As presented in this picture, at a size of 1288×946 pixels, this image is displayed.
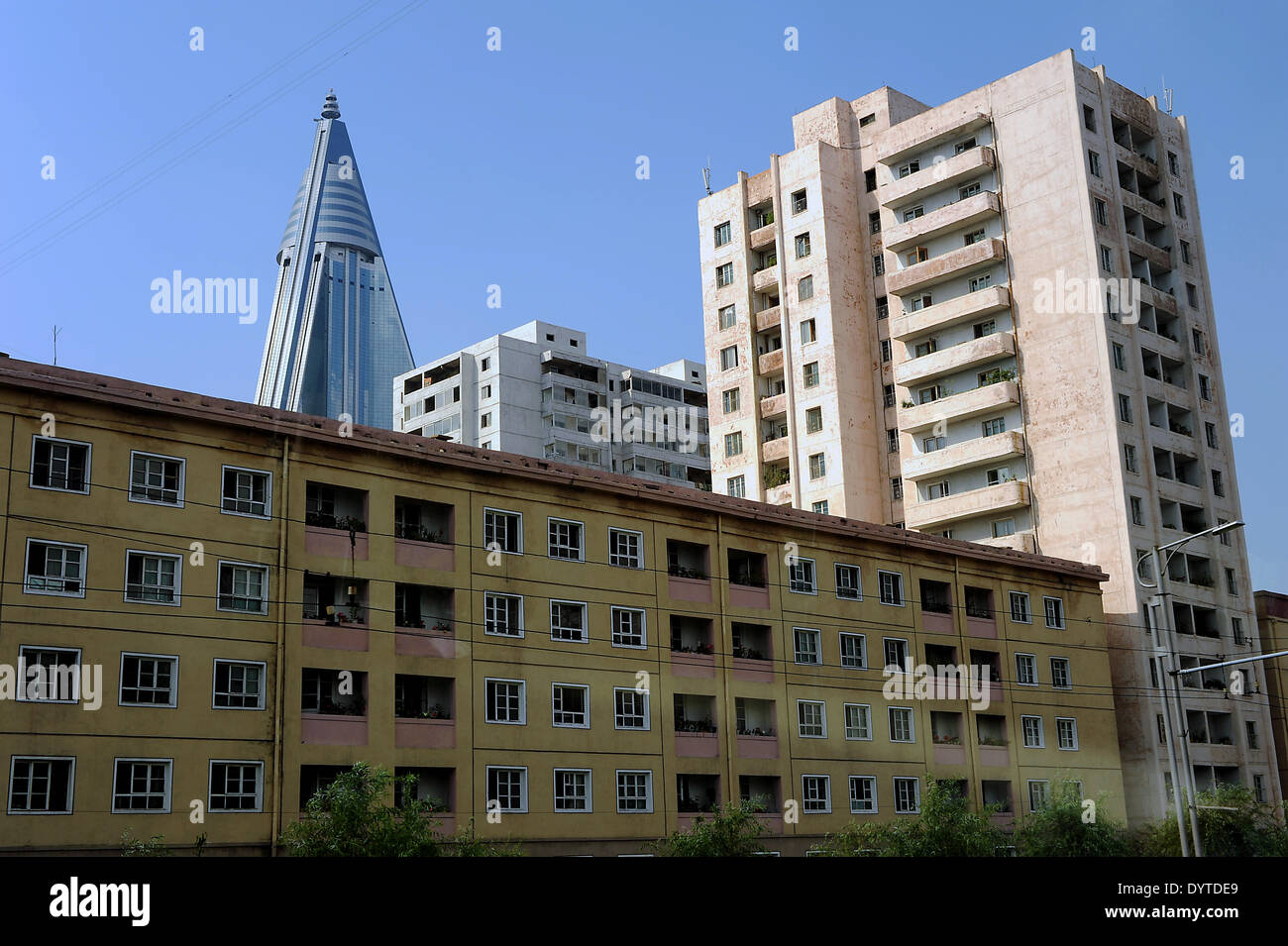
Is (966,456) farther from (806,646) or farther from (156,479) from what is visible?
(156,479)

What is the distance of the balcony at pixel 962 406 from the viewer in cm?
7769

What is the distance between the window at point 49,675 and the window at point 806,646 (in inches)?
1131

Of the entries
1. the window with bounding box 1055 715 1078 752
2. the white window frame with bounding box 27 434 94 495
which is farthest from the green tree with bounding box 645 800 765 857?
the window with bounding box 1055 715 1078 752

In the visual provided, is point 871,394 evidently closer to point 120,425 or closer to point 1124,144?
point 1124,144

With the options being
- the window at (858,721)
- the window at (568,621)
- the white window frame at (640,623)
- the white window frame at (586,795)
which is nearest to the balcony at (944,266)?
the window at (858,721)

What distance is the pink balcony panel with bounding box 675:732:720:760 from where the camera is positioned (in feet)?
165

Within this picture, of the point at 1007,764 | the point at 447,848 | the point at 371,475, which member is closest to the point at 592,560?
the point at 371,475

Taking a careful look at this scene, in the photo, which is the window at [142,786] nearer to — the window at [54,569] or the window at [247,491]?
the window at [54,569]

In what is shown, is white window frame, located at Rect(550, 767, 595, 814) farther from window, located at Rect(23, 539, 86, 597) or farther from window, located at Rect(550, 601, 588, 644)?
window, located at Rect(23, 539, 86, 597)

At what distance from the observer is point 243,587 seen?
41.4m

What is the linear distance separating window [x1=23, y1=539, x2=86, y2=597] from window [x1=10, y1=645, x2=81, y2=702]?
64.8 inches

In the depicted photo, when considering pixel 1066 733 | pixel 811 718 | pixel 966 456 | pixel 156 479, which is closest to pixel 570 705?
pixel 811 718
